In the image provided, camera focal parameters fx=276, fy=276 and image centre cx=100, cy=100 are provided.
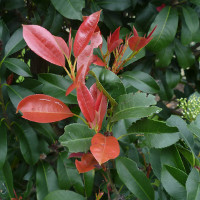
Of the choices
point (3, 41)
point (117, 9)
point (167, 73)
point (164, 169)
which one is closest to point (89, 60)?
point (164, 169)

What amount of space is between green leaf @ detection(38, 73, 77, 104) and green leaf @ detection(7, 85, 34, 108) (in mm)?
159

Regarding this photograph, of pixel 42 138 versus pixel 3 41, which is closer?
pixel 3 41

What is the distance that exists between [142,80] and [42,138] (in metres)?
0.51

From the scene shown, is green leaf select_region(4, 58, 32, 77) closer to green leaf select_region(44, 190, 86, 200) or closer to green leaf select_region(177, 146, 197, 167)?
green leaf select_region(44, 190, 86, 200)

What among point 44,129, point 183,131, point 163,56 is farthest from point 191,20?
point 44,129

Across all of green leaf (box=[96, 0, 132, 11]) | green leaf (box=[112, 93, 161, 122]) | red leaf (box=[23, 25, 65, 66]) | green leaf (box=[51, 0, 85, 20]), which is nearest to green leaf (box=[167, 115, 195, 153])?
green leaf (box=[112, 93, 161, 122])

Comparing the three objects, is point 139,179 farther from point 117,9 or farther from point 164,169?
point 117,9

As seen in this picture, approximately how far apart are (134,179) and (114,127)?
16cm

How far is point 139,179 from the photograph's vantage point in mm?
780

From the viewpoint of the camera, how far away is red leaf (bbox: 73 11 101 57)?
25.2 inches

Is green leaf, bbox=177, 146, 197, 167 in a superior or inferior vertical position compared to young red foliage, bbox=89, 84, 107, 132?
inferior

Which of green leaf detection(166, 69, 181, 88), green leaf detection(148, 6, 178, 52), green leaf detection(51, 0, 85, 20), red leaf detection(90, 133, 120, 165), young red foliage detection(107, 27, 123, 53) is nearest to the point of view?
red leaf detection(90, 133, 120, 165)

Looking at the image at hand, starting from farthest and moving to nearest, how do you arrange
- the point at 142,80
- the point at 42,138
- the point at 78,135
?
the point at 42,138 < the point at 142,80 < the point at 78,135

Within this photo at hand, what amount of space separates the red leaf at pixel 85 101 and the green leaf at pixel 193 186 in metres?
0.27
